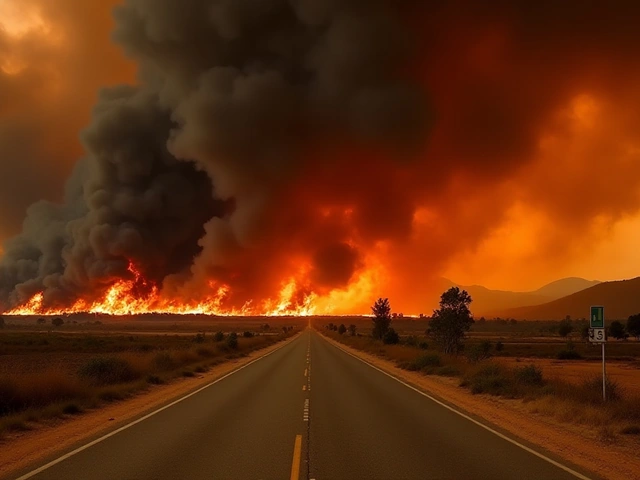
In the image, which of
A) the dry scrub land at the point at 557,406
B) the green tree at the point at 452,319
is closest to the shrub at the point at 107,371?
the dry scrub land at the point at 557,406

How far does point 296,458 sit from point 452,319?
2836 centimetres

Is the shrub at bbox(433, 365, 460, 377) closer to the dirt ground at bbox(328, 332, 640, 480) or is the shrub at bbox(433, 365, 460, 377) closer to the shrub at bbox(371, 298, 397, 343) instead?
the dirt ground at bbox(328, 332, 640, 480)

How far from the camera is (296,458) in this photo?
6.68m

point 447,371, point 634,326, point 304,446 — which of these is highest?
point 304,446

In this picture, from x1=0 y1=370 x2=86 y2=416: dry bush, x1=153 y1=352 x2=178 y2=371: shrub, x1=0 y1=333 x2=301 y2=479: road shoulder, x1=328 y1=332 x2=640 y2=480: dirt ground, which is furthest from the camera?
x1=153 y1=352 x2=178 y2=371: shrub

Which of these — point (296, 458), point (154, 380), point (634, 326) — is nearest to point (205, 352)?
point (154, 380)

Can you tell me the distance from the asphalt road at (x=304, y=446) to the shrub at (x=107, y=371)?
5749mm

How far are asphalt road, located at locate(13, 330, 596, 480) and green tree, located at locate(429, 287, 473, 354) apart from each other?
72.0 feet

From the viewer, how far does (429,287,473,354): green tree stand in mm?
33656

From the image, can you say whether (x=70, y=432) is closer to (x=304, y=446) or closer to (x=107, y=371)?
(x=304, y=446)

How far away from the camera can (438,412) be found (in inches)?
424

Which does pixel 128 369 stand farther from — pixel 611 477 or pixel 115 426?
pixel 611 477

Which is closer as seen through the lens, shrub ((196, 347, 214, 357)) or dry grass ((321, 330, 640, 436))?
dry grass ((321, 330, 640, 436))

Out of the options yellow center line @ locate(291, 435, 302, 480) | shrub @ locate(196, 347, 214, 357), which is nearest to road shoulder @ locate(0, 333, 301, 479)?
yellow center line @ locate(291, 435, 302, 480)
